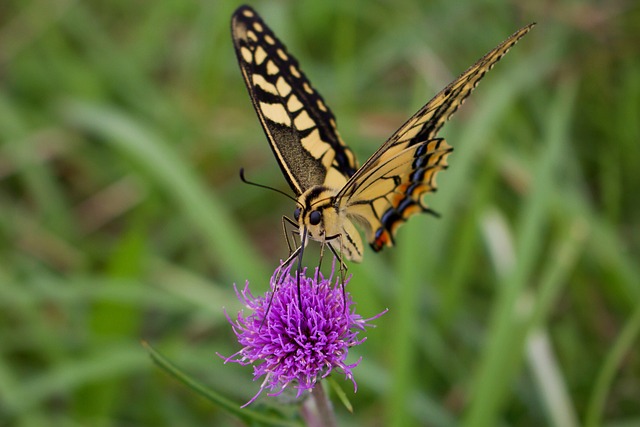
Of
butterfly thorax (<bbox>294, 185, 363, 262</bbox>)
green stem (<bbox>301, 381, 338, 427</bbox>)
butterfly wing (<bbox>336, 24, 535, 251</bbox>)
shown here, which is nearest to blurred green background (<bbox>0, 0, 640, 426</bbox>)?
green stem (<bbox>301, 381, 338, 427</bbox>)

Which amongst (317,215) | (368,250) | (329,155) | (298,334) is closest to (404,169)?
(329,155)

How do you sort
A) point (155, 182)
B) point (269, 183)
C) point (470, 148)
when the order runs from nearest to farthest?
1. point (470, 148)
2. point (155, 182)
3. point (269, 183)

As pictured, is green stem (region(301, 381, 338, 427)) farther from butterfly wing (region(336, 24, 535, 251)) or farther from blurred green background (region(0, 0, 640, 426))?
butterfly wing (region(336, 24, 535, 251))

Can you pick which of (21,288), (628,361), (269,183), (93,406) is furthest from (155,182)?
(628,361)

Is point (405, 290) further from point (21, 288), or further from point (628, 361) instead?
point (21, 288)

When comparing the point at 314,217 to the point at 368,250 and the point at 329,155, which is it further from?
the point at 368,250

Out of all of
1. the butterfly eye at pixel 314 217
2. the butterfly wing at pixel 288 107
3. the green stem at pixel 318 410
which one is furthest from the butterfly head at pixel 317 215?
the green stem at pixel 318 410
